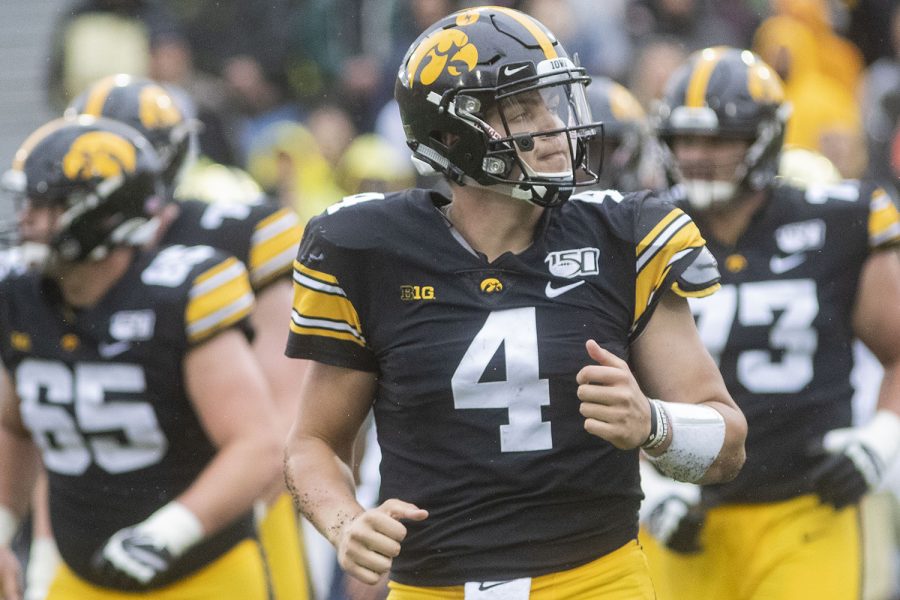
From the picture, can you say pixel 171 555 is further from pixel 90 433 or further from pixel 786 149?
pixel 786 149

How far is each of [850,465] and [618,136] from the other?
270 centimetres

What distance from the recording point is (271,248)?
6.05m

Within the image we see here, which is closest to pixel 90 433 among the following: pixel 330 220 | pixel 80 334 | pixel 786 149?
pixel 80 334

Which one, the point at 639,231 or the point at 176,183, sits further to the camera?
the point at 176,183

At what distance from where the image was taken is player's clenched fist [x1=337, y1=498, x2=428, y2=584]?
3270 mm

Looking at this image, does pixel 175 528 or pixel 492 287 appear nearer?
pixel 492 287

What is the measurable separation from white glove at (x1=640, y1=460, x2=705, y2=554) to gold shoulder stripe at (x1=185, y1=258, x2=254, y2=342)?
1.37 m

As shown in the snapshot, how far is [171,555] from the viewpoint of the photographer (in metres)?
4.64

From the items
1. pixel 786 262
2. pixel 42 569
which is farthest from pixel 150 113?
pixel 786 262

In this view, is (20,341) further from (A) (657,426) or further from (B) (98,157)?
(A) (657,426)

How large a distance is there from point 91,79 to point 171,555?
307 inches

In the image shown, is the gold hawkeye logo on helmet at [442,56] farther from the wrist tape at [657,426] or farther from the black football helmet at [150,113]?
the black football helmet at [150,113]

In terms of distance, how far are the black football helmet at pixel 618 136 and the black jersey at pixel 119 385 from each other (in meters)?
2.78

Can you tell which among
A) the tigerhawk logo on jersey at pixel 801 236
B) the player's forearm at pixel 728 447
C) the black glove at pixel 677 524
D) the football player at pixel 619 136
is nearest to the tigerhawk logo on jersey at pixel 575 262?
the player's forearm at pixel 728 447
